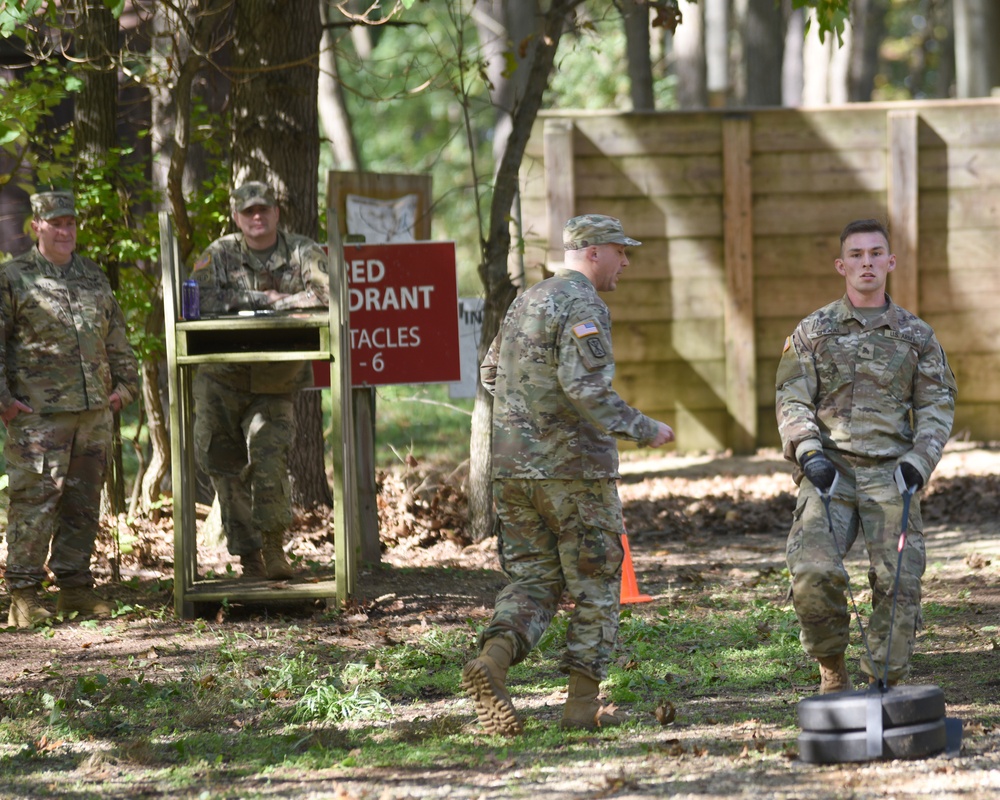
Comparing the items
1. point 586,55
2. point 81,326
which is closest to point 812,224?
point 81,326

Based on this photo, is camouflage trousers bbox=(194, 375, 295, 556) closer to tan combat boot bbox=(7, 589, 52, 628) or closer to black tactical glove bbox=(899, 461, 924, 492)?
tan combat boot bbox=(7, 589, 52, 628)

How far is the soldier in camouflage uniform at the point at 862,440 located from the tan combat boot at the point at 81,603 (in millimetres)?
3981

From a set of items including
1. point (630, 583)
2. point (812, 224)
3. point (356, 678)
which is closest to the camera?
point (356, 678)

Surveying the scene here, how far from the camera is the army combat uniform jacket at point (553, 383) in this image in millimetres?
5082

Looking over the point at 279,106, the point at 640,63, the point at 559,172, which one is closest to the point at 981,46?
the point at 640,63

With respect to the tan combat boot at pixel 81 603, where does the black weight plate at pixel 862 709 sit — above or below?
below

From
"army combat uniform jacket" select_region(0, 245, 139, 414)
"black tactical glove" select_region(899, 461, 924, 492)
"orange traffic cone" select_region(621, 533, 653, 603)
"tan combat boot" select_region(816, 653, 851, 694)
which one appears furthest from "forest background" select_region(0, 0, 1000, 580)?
"tan combat boot" select_region(816, 653, 851, 694)

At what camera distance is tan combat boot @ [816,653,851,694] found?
17.6 feet

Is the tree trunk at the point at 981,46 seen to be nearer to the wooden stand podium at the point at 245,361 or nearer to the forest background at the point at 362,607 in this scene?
the forest background at the point at 362,607

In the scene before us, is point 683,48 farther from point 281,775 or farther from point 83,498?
point 281,775

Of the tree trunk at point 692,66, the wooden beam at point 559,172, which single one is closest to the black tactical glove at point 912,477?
the wooden beam at point 559,172

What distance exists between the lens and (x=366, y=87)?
120ft

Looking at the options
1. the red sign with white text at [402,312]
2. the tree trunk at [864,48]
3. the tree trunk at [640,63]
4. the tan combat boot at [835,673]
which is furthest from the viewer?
the tree trunk at [864,48]

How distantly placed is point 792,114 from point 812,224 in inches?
41.1
